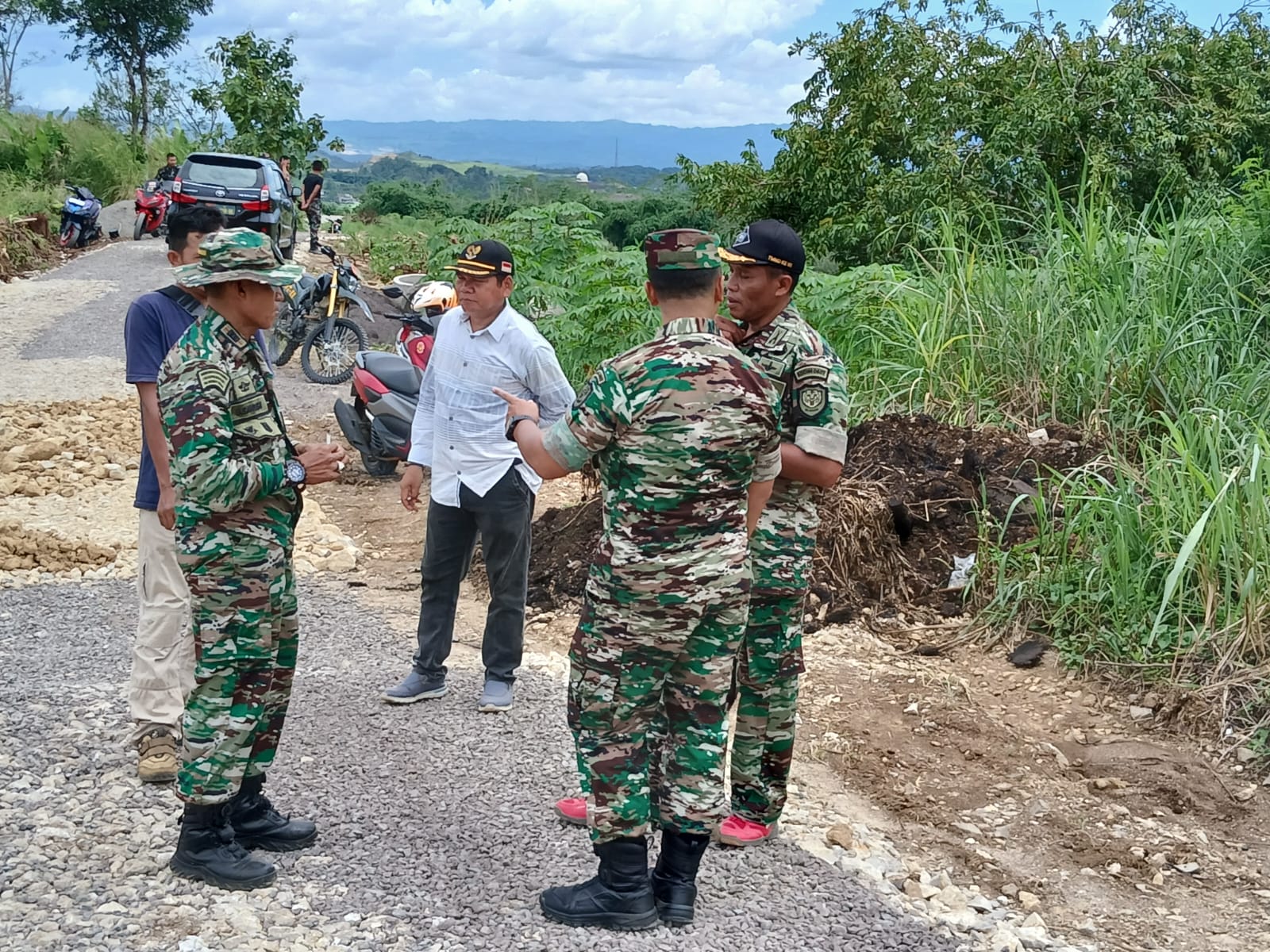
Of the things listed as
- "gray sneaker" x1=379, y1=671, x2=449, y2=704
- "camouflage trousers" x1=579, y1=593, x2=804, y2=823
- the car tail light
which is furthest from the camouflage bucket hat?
the car tail light

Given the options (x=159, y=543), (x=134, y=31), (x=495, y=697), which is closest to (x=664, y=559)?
(x=159, y=543)

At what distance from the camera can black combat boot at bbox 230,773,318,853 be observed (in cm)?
370

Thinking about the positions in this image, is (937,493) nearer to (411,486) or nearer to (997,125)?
(411,486)

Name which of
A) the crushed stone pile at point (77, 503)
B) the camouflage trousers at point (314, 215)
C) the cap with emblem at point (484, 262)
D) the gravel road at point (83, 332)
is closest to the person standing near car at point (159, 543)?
the cap with emblem at point (484, 262)

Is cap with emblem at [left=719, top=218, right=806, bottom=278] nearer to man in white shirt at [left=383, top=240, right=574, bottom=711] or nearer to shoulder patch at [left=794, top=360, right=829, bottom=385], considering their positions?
shoulder patch at [left=794, top=360, right=829, bottom=385]

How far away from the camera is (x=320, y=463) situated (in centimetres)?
351

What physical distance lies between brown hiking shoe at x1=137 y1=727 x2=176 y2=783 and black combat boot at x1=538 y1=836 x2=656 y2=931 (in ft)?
5.13

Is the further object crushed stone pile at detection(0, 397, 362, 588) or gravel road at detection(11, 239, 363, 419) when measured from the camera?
gravel road at detection(11, 239, 363, 419)

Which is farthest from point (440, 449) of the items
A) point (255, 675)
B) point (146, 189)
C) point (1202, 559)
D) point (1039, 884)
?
point (146, 189)

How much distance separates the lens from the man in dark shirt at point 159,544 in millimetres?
3957

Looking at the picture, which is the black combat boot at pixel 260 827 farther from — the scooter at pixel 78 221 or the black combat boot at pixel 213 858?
the scooter at pixel 78 221

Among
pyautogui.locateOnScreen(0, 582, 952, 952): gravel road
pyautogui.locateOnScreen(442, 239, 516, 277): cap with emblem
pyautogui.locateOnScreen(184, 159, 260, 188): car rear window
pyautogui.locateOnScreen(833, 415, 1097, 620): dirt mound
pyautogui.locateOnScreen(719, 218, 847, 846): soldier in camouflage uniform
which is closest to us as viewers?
pyautogui.locateOnScreen(0, 582, 952, 952): gravel road

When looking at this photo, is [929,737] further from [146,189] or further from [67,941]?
[146,189]

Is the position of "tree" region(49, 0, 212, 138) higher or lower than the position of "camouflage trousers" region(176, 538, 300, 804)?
higher
